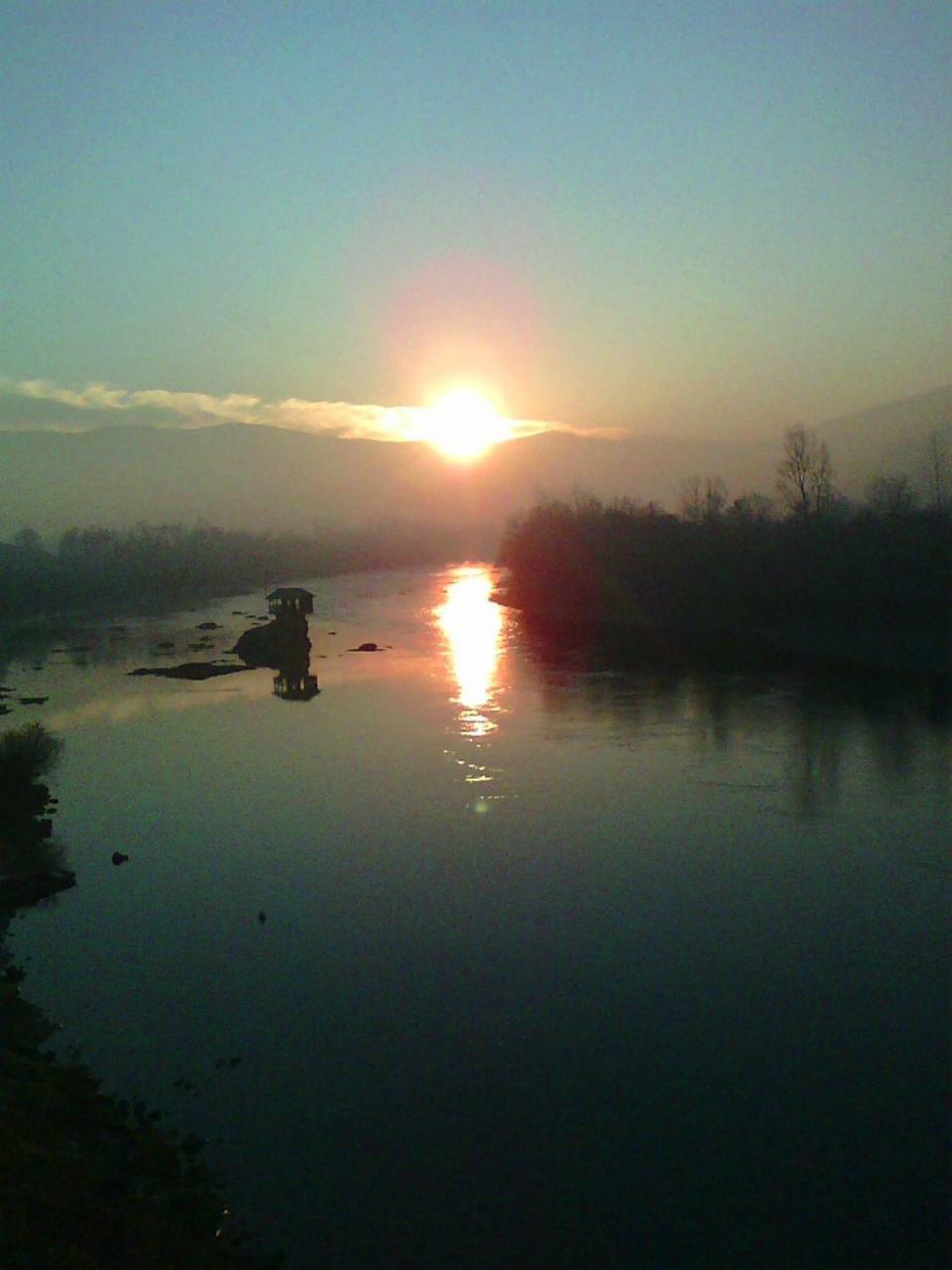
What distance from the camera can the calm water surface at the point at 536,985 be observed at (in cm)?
563

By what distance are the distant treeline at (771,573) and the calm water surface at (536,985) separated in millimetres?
10728

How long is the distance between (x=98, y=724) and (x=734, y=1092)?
17515mm

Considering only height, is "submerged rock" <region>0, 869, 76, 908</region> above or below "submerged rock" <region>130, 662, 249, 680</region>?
below

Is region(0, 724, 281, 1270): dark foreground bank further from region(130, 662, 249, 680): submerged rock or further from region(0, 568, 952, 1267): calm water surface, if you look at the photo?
region(130, 662, 249, 680): submerged rock

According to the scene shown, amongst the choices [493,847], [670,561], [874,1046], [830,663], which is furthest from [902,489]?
[874,1046]

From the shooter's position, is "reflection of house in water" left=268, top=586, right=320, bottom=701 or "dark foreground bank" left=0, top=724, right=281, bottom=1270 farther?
"reflection of house in water" left=268, top=586, right=320, bottom=701

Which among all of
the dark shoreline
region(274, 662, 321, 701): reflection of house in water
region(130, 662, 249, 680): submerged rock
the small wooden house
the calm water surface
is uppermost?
the small wooden house

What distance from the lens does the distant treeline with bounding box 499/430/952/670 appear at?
1067 inches

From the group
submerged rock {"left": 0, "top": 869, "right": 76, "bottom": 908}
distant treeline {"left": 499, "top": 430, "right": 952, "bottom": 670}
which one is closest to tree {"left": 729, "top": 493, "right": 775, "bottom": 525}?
distant treeline {"left": 499, "top": 430, "right": 952, "bottom": 670}

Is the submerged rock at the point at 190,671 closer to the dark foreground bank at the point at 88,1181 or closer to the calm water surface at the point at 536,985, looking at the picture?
the calm water surface at the point at 536,985

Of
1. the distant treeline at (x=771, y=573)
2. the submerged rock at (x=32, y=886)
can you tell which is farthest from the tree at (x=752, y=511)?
the submerged rock at (x=32, y=886)

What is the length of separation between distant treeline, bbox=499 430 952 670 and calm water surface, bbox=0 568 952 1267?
35.2 feet

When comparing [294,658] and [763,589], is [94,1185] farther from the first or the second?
[763,589]

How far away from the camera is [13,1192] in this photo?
4.92m
